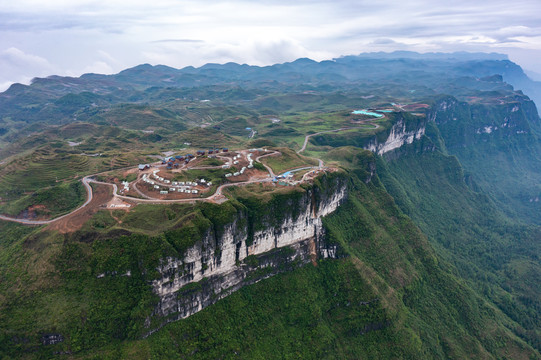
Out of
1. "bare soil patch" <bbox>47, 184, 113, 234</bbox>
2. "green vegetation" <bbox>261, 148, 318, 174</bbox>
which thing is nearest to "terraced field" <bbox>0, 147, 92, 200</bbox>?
"bare soil patch" <bbox>47, 184, 113, 234</bbox>

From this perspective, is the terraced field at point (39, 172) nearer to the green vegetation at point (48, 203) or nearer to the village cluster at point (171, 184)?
the green vegetation at point (48, 203)

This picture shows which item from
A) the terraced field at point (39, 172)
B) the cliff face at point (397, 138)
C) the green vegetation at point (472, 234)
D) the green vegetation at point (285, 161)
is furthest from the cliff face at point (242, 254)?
the cliff face at point (397, 138)

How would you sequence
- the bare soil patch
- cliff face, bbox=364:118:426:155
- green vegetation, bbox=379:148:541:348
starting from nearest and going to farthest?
the bare soil patch → green vegetation, bbox=379:148:541:348 → cliff face, bbox=364:118:426:155

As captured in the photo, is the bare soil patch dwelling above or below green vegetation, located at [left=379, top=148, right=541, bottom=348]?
above

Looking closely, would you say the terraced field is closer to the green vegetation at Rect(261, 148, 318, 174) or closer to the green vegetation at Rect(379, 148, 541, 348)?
the green vegetation at Rect(261, 148, 318, 174)

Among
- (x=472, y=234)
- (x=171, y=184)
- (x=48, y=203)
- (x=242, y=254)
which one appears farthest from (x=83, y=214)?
(x=472, y=234)

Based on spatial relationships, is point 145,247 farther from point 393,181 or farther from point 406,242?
point 393,181

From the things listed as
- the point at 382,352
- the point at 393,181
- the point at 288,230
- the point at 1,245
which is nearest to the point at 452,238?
the point at 393,181

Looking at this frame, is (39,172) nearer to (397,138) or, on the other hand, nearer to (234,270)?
(234,270)

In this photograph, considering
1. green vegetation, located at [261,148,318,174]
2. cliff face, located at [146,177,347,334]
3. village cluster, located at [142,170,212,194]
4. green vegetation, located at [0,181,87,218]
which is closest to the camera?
cliff face, located at [146,177,347,334]
